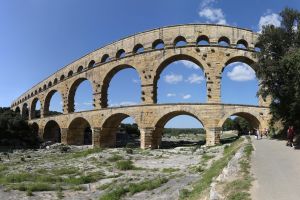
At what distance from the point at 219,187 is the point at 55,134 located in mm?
43309

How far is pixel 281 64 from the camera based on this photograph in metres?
17.8

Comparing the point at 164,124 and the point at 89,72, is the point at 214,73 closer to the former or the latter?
the point at 164,124

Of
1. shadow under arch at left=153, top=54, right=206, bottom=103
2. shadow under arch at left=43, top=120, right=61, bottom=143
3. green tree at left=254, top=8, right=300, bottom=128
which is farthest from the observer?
shadow under arch at left=43, top=120, right=61, bottom=143

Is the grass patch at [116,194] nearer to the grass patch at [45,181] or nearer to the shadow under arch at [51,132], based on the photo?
the grass patch at [45,181]

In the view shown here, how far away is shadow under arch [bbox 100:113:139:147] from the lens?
3381 centimetres

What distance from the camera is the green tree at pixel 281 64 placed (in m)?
18.2

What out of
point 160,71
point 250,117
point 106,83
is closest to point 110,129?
point 106,83

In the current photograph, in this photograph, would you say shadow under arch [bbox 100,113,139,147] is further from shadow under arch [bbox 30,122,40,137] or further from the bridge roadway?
shadow under arch [bbox 30,122,40,137]

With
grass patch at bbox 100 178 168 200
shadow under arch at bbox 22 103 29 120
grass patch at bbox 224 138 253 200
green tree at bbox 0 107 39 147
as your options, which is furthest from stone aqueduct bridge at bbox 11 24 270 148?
shadow under arch at bbox 22 103 29 120

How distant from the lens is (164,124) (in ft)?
104

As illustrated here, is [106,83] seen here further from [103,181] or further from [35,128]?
[103,181]

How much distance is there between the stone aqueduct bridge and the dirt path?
53.7 ft

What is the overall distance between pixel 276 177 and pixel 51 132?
43.1m

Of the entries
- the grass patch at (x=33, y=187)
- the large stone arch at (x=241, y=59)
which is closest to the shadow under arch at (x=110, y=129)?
the large stone arch at (x=241, y=59)
